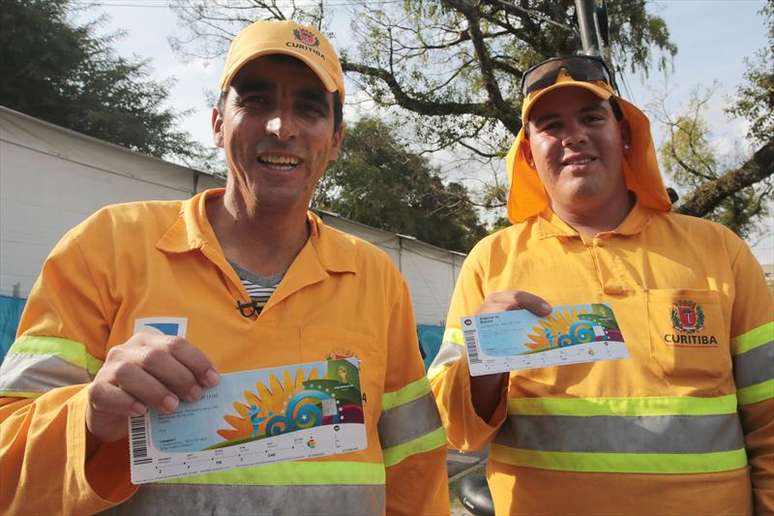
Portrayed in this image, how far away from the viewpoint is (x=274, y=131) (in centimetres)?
172

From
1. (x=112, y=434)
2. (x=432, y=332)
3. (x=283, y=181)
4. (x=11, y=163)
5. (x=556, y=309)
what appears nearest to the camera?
(x=112, y=434)

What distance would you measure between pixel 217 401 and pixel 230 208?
787mm

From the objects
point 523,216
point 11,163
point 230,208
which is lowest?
point 230,208

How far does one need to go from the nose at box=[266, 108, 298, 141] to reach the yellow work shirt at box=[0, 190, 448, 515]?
13.7 inches

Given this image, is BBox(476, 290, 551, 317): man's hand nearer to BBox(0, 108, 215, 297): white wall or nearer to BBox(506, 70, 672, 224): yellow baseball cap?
BBox(506, 70, 672, 224): yellow baseball cap

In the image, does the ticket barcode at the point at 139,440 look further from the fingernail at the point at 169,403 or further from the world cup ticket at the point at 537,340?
the world cup ticket at the point at 537,340

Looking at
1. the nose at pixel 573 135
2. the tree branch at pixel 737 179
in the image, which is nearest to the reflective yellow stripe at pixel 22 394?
the nose at pixel 573 135

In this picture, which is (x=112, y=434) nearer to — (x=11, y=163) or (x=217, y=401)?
(x=217, y=401)

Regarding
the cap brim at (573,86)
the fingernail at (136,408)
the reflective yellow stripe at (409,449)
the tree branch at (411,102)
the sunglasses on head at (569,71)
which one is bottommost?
the reflective yellow stripe at (409,449)

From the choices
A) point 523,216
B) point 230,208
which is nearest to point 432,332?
point 523,216

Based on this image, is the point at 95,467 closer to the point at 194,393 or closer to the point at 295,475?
the point at 194,393

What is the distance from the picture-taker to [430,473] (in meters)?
1.89

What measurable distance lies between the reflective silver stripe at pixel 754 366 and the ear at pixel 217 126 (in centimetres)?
197

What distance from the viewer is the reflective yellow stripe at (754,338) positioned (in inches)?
78.2
